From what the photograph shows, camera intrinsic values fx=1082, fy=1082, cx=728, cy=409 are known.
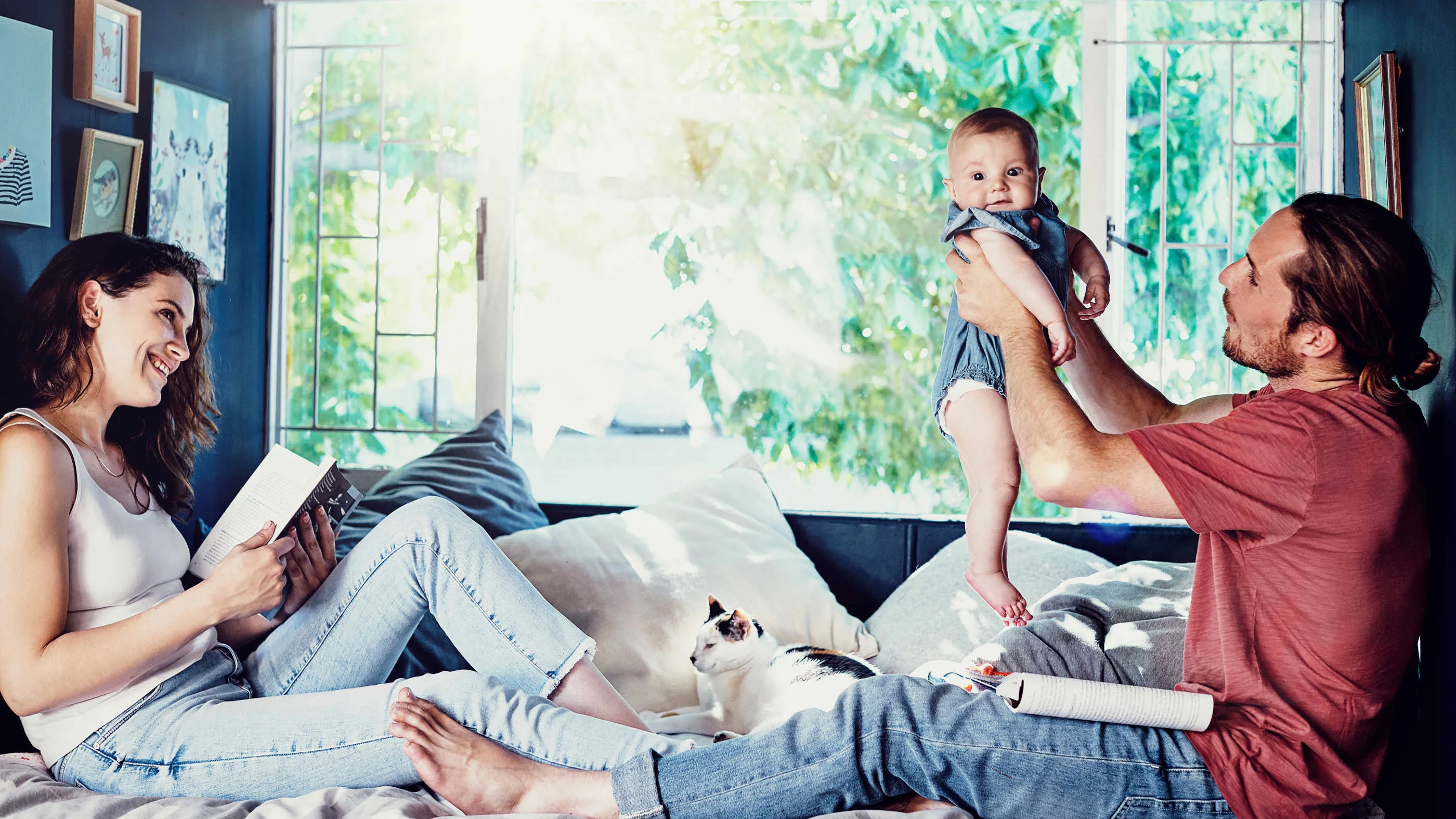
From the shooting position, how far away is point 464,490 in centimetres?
264

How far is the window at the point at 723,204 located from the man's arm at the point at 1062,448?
1.53 metres

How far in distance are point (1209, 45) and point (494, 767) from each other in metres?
2.69

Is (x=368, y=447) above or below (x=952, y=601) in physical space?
above

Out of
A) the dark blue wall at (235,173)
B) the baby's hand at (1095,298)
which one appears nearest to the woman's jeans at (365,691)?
the baby's hand at (1095,298)

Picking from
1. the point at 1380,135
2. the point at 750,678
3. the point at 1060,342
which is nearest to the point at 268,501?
the point at 750,678

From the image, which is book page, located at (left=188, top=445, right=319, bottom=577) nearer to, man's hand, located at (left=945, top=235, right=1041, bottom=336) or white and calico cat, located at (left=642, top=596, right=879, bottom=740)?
white and calico cat, located at (left=642, top=596, right=879, bottom=740)

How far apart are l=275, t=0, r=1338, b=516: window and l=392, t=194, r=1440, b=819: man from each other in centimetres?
152

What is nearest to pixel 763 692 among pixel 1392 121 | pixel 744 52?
pixel 1392 121

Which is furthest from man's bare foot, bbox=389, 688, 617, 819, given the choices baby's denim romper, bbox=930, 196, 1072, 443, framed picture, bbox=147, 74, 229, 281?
framed picture, bbox=147, 74, 229, 281

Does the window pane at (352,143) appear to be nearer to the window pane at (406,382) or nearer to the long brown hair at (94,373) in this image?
the window pane at (406,382)

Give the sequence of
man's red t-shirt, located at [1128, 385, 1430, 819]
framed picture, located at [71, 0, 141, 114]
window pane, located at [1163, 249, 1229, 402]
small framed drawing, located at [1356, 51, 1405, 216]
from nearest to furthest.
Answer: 1. man's red t-shirt, located at [1128, 385, 1430, 819]
2. small framed drawing, located at [1356, 51, 1405, 216]
3. framed picture, located at [71, 0, 141, 114]
4. window pane, located at [1163, 249, 1229, 402]

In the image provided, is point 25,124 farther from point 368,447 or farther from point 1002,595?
point 1002,595

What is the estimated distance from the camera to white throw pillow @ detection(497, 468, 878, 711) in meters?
2.33

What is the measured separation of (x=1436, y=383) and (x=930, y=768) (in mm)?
1003
